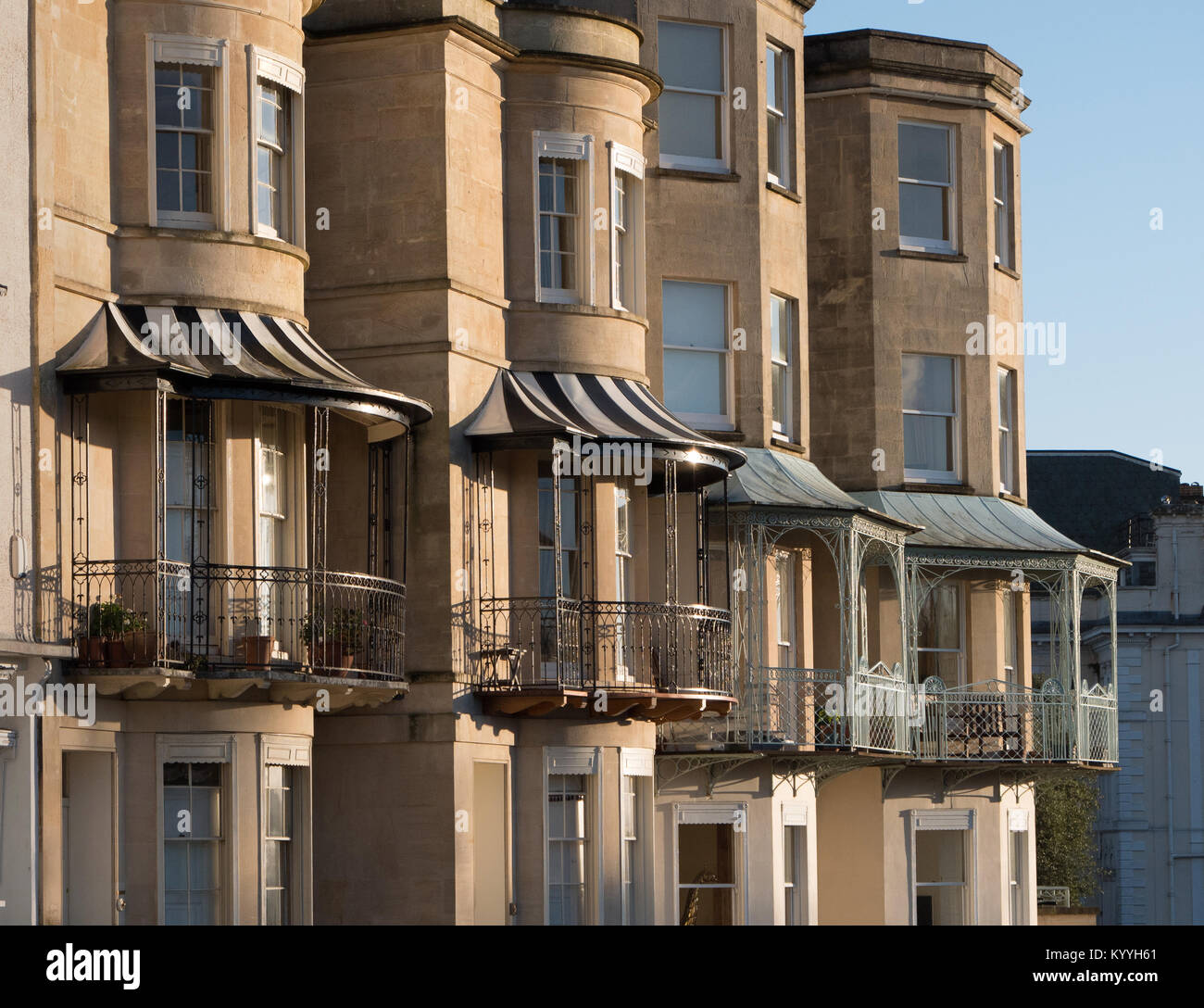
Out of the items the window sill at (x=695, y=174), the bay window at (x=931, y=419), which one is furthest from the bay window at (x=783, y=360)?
the bay window at (x=931, y=419)

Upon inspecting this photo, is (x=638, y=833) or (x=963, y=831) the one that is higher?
(x=638, y=833)

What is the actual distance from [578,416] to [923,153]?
11703 millimetres

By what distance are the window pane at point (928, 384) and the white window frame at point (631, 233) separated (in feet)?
26.9

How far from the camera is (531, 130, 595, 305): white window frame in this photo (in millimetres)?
29547

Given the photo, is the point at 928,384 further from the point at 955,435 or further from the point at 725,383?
the point at 725,383

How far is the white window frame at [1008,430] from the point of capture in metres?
39.7

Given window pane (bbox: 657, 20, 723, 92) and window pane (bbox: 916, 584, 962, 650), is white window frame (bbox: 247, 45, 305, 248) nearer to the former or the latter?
window pane (bbox: 657, 20, 723, 92)

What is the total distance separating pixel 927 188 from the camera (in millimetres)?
38281

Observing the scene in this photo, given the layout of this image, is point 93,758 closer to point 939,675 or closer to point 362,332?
point 362,332

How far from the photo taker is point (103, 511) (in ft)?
77.4

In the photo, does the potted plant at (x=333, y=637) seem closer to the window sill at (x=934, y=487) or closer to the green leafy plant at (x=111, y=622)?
the green leafy plant at (x=111, y=622)

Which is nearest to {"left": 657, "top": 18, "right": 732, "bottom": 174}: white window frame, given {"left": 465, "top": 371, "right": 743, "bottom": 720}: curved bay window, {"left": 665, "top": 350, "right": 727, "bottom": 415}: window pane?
{"left": 665, "top": 350, "right": 727, "bottom": 415}: window pane

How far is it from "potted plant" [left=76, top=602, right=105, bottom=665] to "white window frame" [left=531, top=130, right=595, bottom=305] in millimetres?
8359

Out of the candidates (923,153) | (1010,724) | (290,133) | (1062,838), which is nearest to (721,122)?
(923,153)
